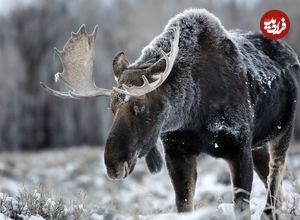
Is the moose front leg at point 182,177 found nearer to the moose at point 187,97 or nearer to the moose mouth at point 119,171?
the moose at point 187,97

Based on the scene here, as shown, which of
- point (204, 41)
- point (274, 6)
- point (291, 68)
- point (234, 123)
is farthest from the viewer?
point (274, 6)

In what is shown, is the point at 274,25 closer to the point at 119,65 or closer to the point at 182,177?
the point at 182,177

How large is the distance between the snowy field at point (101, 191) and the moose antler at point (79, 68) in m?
0.97

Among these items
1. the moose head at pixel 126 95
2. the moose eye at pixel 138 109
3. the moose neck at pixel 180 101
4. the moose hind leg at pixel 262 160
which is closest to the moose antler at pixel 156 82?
the moose head at pixel 126 95

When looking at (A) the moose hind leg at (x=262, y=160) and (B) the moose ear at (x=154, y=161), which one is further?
(A) the moose hind leg at (x=262, y=160)

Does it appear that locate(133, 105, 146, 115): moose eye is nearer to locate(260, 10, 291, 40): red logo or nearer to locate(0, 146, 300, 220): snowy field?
locate(0, 146, 300, 220): snowy field

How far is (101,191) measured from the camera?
1571cm

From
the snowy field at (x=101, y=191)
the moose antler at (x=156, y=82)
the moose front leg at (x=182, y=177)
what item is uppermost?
the moose antler at (x=156, y=82)

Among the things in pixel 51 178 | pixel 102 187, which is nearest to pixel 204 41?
pixel 102 187

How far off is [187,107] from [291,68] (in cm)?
188

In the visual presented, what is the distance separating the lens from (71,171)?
1973 centimetres

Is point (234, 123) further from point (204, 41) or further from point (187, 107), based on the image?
point (204, 41)

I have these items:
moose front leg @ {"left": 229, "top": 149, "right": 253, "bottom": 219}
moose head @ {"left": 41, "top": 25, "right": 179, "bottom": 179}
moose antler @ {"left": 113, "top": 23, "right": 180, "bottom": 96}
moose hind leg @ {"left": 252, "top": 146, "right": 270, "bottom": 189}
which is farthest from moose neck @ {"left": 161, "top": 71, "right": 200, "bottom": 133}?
moose hind leg @ {"left": 252, "top": 146, "right": 270, "bottom": 189}

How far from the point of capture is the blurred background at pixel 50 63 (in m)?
31.7
